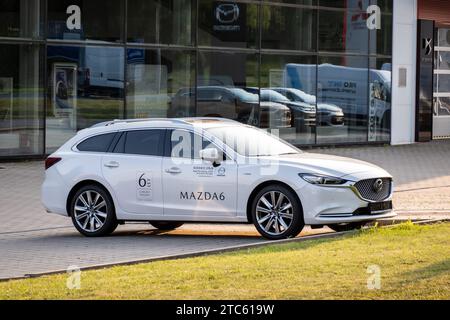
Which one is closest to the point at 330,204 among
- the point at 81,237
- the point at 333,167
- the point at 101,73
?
the point at 333,167

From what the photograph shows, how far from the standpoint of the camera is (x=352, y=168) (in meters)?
13.9

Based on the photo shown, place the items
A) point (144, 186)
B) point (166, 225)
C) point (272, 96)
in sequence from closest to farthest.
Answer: point (144, 186) → point (166, 225) → point (272, 96)

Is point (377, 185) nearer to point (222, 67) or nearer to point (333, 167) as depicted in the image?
point (333, 167)

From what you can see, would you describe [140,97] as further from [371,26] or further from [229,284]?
[229,284]

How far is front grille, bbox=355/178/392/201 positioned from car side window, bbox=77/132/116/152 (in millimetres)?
3470

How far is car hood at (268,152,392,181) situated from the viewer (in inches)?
536

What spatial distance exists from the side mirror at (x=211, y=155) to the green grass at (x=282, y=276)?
2221mm

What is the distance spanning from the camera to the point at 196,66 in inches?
1068

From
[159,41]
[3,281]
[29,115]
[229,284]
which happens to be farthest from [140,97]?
[229,284]

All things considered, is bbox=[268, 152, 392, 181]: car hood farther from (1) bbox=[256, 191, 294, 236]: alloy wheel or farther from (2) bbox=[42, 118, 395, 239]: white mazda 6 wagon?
(1) bbox=[256, 191, 294, 236]: alloy wheel

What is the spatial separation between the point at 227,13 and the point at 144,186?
539 inches

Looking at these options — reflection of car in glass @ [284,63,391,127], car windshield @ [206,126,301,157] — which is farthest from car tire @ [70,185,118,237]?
reflection of car in glass @ [284,63,391,127]

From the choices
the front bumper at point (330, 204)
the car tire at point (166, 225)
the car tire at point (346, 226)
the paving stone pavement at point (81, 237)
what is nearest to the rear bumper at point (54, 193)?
the paving stone pavement at point (81, 237)

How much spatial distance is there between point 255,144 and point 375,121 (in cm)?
1780
